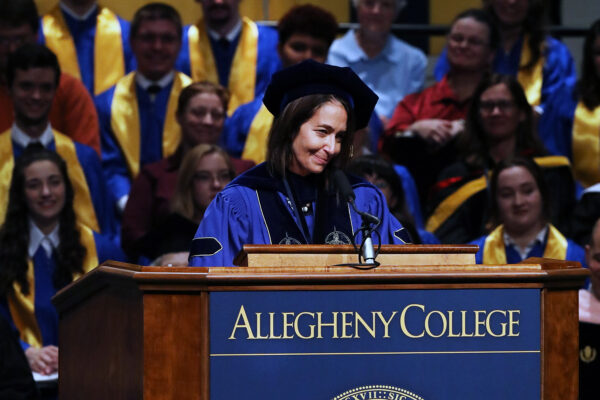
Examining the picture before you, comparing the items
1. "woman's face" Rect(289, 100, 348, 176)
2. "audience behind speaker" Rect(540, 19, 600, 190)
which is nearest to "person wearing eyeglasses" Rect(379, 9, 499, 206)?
"audience behind speaker" Rect(540, 19, 600, 190)

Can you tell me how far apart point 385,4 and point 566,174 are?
1523 mm

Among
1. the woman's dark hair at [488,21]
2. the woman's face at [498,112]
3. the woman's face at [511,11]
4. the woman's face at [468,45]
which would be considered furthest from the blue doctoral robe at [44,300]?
the woman's face at [511,11]

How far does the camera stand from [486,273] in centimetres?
246

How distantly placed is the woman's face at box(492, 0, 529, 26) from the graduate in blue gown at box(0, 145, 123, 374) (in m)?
2.77

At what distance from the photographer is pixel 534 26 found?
6.80 m

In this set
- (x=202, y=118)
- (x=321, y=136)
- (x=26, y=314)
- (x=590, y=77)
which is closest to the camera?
(x=321, y=136)

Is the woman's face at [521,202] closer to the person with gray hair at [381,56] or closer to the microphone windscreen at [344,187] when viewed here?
the person with gray hair at [381,56]

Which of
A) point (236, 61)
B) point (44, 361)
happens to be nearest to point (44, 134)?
point (236, 61)

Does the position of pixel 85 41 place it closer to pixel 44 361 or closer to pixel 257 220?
pixel 44 361

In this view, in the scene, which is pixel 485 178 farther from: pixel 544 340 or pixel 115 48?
pixel 544 340

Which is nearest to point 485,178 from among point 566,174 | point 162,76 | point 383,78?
point 566,174

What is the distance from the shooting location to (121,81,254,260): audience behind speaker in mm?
5516

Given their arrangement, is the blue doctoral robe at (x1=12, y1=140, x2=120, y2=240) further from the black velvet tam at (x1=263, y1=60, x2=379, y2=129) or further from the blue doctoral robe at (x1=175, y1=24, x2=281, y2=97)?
the black velvet tam at (x1=263, y1=60, x2=379, y2=129)

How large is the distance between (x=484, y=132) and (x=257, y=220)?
9.83 ft
